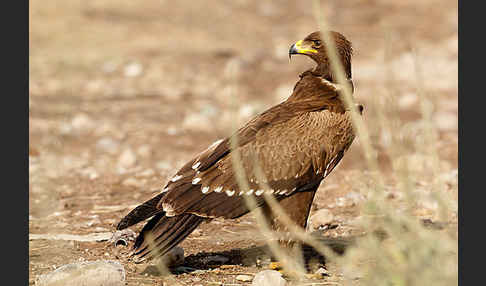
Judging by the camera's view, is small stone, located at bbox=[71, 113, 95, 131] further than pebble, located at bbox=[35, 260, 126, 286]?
Yes

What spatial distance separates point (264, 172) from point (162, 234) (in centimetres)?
77

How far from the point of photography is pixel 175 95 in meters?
12.1

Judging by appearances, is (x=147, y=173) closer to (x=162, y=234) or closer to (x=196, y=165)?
(x=196, y=165)

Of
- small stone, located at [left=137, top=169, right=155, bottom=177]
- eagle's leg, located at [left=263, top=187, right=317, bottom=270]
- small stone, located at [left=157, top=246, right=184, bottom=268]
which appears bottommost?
small stone, located at [left=157, top=246, right=184, bottom=268]

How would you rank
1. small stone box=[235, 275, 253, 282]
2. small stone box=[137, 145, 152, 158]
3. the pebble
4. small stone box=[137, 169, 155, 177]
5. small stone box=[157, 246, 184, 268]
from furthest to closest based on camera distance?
small stone box=[137, 145, 152, 158]
small stone box=[137, 169, 155, 177]
small stone box=[157, 246, 184, 268]
small stone box=[235, 275, 253, 282]
the pebble

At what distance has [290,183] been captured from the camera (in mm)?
5258

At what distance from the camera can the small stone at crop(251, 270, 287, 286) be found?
495 centimetres

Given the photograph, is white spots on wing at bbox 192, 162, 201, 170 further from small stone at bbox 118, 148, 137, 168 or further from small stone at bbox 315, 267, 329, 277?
small stone at bbox 118, 148, 137, 168

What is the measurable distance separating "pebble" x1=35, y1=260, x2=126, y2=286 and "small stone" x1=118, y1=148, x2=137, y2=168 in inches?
143

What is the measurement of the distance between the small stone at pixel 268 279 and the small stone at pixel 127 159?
12.3 ft

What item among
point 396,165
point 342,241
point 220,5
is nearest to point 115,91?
point 220,5

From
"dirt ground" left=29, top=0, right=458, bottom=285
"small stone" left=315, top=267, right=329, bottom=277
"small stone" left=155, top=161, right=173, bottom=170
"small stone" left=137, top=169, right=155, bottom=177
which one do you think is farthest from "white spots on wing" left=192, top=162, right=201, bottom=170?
"small stone" left=155, top=161, right=173, bottom=170

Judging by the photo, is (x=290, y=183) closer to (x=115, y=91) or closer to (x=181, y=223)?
(x=181, y=223)

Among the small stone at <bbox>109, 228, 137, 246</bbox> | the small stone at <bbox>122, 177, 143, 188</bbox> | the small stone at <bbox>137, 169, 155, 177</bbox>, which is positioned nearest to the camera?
the small stone at <bbox>109, 228, 137, 246</bbox>
